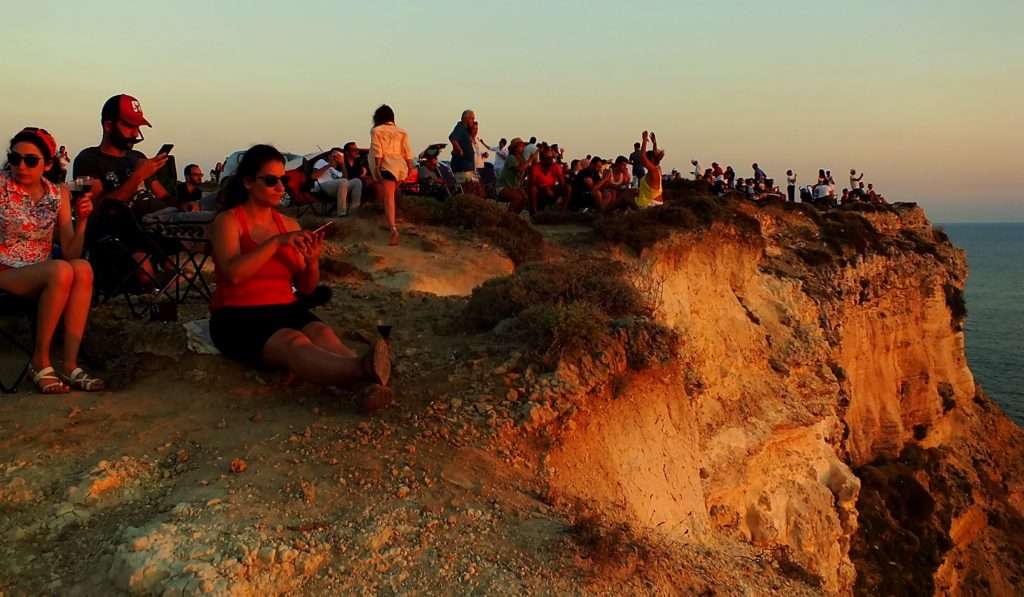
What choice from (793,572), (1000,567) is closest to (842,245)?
(1000,567)

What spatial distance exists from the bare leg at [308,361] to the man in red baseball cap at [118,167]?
2323 millimetres

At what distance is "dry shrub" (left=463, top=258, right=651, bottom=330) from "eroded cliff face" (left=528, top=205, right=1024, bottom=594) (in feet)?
2.41

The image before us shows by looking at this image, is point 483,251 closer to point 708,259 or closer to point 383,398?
→ point 708,259

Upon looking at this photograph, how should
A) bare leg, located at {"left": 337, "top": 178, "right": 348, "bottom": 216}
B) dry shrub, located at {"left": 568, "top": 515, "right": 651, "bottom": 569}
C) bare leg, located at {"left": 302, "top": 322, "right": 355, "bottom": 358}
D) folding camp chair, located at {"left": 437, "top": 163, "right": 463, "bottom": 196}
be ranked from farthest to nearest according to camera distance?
folding camp chair, located at {"left": 437, "top": 163, "right": 463, "bottom": 196} → bare leg, located at {"left": 337, "top": 178, "right": 348, "bottom": 216} → bare leg, located at {"left": 302, "top": 322, "right": 355, "bottom": 358} → dry shrub, located at {"left": 568, "top": 515, "right": 651, "bottom": 569}

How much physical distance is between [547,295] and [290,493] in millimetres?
3637

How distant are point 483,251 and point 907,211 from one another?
2044 cm

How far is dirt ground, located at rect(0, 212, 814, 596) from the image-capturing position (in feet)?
12.7

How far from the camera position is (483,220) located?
47.5 feet

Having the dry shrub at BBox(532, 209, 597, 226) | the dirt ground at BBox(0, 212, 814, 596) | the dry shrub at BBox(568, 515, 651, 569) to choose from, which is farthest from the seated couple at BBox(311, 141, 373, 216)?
the dry shrub at BBox(568, 515, 651, 569)

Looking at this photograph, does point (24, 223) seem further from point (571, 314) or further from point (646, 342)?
point (646, 342)

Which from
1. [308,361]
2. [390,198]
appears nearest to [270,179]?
[308,361]

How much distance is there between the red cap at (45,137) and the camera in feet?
19.1

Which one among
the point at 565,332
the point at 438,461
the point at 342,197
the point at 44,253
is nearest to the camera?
the point at 438,461

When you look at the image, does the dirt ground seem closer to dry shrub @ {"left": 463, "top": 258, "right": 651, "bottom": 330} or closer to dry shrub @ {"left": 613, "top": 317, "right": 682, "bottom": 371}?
dry shrub @ {"left": 463, "top": 258, "right": 651, "bottom": 330}
